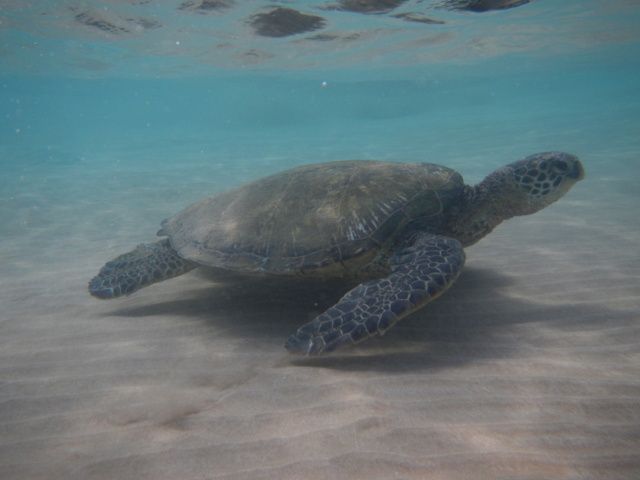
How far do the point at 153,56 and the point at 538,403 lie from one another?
3341 centimetres

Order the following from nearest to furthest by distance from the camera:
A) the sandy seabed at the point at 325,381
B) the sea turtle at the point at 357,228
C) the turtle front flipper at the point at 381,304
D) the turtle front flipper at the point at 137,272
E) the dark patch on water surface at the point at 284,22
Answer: the sandy seabed at the point at 325,381
the turtle front flipper at the point at 381,304
the sea turtle at the point at 357,228
the turtle front flipper at the point at 137,272
the dark patch on water surface at the point at 284,22

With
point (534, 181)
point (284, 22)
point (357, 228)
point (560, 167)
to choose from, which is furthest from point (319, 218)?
point (284, 22)

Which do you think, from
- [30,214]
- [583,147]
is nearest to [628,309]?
[30,214]

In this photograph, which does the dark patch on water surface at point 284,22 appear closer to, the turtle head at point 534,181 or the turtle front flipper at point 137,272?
the turtle front flipper at point 137,272

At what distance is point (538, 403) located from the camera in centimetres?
242

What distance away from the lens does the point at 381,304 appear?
10.2 feet

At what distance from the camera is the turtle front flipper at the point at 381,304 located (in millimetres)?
2922

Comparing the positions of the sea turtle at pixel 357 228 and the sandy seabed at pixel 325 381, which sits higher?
the sea turtle at pixel 357 228

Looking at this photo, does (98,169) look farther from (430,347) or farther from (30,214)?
(430,347)

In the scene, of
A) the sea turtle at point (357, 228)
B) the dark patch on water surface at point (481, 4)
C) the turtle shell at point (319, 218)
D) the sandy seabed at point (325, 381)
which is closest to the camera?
the sandy seabed at point (325, 381)

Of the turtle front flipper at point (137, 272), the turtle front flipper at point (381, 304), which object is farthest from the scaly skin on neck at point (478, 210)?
the turtle front flipper at point (137, 272)

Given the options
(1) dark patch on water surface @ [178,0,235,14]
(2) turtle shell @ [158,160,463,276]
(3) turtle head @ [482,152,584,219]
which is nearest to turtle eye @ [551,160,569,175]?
(3) turtle head @ [482,152,584,219]

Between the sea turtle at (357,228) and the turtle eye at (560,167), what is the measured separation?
0.01 meters

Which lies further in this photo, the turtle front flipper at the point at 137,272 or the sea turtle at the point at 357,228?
the turtle front flipper at the point at 137,272
